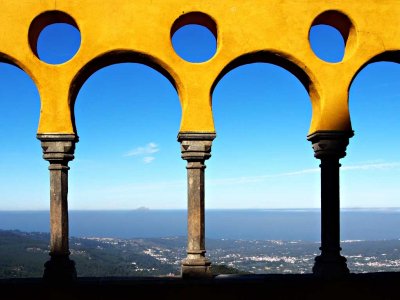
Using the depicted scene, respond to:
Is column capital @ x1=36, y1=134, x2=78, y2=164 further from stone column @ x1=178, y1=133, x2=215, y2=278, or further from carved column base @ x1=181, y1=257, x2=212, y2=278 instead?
carved column base @ x1=181, y1=257, x2=212, y2=278

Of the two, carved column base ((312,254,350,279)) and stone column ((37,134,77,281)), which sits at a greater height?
stone column ((37,134,77,281))

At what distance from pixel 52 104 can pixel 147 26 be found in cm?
188

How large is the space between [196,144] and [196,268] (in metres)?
1.85

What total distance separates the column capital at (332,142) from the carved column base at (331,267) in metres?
1.56

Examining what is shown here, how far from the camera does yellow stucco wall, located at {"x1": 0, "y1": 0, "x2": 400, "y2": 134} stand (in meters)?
7.20

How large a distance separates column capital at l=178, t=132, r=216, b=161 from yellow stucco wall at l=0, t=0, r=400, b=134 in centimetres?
10

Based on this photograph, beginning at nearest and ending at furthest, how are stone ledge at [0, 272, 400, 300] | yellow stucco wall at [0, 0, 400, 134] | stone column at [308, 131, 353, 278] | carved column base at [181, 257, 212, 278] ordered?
1. stone ledge at [0, 272, 400, 300]
2. carved column base at [181, 257, 212, 278]
3. yellow stucco wall at [0, 0, 400, 134]
4. stone column at [308, 131, 353, 278]

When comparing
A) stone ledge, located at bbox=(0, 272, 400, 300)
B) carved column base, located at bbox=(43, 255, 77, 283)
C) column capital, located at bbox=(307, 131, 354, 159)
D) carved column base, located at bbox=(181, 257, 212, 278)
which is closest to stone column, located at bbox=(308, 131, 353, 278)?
column capital, located at bbox=(307, 131, 354, 159)

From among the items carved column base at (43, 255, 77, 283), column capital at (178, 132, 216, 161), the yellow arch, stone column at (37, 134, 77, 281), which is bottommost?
carved column base at (43, 255, 77, 283)

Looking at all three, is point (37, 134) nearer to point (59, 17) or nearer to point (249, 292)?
point (59, 17)

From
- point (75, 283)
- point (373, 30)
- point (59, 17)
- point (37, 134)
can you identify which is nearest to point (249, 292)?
point (75, 283)

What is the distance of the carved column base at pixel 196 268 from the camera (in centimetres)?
708

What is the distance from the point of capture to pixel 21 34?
7219 millimetres

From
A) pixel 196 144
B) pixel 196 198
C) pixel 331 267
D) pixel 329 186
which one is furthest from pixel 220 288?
pixel 329 186
